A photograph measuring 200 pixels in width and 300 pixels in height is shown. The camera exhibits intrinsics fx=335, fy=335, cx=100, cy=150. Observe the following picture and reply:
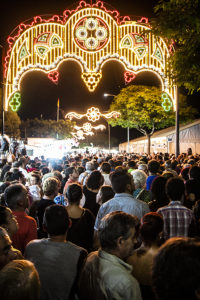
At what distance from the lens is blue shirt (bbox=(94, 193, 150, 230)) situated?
4.54 metres

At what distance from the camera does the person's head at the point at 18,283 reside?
1.66 meters

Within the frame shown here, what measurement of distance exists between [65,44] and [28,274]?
15610mm

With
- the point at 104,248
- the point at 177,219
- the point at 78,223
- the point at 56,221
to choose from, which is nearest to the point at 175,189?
the point at 177,219

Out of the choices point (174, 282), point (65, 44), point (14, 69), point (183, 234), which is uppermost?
point (65, 44)

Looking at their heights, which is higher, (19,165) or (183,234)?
(19,165)

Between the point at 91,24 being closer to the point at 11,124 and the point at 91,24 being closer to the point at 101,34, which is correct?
the point at 101,34

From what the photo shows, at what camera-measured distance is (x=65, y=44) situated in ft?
53.2

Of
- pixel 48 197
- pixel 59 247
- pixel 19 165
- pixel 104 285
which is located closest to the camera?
pixel 104 285

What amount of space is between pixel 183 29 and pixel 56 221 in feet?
22.5

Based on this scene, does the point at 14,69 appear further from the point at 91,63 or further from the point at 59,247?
the point at 59,247

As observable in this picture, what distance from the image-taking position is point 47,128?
69000 millimetres

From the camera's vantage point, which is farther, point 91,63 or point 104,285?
point 91,63

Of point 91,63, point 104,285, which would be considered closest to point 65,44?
point 91,63

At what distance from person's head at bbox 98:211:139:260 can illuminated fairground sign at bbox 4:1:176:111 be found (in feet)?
44.7
